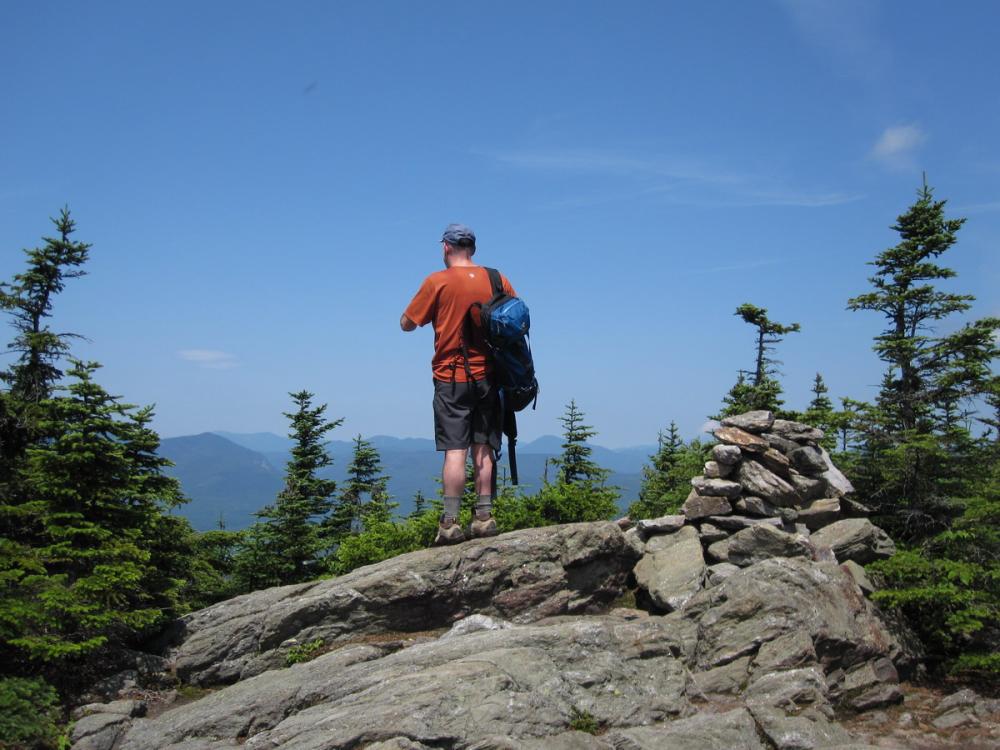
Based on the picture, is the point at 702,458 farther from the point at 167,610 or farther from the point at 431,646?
the point at 167,610

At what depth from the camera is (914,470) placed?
11.1 metres

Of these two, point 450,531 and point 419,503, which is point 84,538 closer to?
point 450,531

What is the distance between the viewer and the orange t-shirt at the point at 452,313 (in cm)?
815

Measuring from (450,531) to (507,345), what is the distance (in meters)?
2.64

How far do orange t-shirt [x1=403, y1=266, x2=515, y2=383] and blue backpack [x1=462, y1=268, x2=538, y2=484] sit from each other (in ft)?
0.30

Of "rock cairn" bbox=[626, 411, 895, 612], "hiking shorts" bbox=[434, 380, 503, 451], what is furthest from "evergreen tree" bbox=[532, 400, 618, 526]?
"hiking shorts" bbox=[434, 380, 503, 451]

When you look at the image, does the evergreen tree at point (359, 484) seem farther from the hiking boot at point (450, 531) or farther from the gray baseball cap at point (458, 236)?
the gray baseball cap at point (458, 236)

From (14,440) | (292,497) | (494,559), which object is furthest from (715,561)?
(14,440)

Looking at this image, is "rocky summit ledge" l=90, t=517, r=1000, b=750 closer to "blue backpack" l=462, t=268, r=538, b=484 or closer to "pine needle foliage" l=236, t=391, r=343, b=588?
"blue backpack" l=462, t=268, r=538, b=484

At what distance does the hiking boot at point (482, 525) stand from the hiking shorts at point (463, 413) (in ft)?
3.57

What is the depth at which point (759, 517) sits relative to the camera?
10.5 metres

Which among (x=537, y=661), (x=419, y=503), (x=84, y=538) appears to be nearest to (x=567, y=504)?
(x=537, y=661)

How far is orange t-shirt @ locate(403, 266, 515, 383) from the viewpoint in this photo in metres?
8.15

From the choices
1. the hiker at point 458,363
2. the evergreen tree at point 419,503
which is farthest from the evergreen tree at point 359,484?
the hiker at point 458,363
